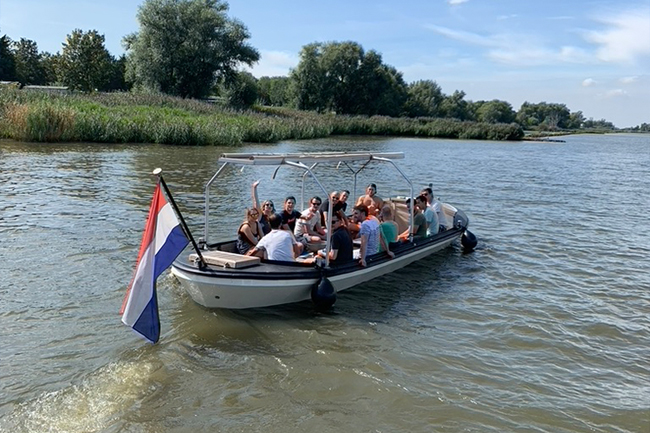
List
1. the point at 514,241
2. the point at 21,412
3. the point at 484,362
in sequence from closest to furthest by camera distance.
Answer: the point at 21,412, the point at 484,362, the point at 514,241

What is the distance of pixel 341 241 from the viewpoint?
939 cm

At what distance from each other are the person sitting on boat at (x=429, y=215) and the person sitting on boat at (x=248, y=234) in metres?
4.22

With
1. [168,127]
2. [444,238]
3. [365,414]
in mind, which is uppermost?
[168,127]

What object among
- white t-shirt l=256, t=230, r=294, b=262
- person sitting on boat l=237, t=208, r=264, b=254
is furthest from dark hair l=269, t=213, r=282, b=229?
person sitting on boat l=237, t=208, r=264, b=254

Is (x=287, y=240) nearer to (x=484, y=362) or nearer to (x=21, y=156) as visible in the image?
(x=484, y=362)

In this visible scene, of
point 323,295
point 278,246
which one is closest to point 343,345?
point 323,295

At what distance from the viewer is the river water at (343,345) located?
6211mm

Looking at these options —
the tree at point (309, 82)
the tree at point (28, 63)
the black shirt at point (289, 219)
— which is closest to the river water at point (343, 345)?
the black shirt at point (289, 219)

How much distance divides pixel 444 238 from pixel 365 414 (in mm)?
7170

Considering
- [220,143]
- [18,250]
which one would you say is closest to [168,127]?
[220,143]

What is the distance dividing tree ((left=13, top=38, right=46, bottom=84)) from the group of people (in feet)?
243

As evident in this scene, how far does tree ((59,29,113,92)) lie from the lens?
56.0 m

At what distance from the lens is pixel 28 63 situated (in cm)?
7681

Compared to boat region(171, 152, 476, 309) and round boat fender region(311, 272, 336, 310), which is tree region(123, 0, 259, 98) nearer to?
boat region(171, 152, 476, 309)
